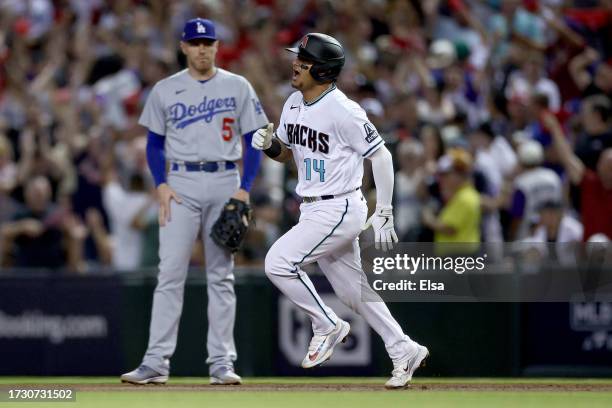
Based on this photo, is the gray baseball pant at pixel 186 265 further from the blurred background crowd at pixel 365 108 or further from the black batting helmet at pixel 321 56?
the blurred background crowd at pixel 365 108

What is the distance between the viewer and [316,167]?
8.12m

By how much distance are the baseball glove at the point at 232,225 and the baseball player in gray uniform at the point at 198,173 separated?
88 millimetres

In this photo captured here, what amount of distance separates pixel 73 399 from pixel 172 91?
221 cm

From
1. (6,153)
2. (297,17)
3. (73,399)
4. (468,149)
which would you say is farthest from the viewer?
(297,17)

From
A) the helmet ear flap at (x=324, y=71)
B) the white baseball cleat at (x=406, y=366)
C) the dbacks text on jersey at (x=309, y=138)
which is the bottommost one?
the white baseball cleat at (x=406, y=366)

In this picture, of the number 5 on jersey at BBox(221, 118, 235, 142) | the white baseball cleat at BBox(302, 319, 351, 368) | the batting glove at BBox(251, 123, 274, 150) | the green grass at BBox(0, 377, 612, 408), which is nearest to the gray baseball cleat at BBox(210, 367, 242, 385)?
the green grass at BBox(0, 377, 612, 408)

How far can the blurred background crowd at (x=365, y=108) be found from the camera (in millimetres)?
11797

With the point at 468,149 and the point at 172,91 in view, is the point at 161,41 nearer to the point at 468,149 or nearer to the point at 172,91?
the point at 468,149

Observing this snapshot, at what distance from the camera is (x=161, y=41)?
1619 centimetres

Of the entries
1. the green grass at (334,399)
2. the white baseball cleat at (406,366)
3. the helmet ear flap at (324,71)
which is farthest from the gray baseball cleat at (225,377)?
the helmet ear flap at (324,71)

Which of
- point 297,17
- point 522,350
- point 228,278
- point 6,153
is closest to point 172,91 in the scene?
point 228,278

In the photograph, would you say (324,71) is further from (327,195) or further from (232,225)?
(232,225)

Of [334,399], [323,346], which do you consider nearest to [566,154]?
[323,346]

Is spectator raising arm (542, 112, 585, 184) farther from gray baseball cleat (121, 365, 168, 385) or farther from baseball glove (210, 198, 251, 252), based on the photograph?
gray baseball cleat (121, 365, 168, 385)
